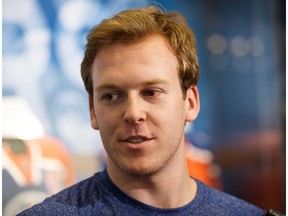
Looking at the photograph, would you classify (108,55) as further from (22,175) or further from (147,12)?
(22,175)

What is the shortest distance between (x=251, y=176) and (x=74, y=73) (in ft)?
3.22

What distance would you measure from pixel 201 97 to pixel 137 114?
1.07 m

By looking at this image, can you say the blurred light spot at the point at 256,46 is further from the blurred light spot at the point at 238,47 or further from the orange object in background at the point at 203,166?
the orange object in background at the point at 203,166

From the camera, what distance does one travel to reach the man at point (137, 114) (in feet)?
3.70

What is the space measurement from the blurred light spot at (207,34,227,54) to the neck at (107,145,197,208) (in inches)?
40.0

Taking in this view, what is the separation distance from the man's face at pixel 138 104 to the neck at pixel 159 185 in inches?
1.1

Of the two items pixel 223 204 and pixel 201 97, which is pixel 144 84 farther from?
pixel 201 97

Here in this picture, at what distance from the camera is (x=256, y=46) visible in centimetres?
230

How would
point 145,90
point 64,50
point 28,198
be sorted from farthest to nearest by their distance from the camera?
point 64,50, point 28,198, point 145,90

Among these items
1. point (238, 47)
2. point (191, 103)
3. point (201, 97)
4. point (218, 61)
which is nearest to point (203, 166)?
point (201, 97)

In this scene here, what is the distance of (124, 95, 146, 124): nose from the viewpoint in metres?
1.10

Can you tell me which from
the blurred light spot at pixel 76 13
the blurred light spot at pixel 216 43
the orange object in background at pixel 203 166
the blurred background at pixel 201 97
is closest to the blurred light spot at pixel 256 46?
the blurred background at pixel 201 97

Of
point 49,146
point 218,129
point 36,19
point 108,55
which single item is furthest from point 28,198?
point 218,129

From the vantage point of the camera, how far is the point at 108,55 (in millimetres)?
1160
